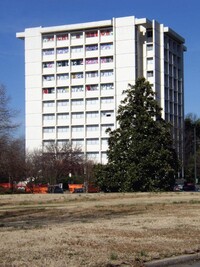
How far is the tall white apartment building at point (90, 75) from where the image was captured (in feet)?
366

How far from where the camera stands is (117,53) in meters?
112

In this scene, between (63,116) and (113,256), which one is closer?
(113,256)

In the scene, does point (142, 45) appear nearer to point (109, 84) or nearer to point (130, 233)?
point (109, 84)

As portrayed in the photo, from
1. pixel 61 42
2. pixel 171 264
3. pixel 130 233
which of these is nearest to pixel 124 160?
pixel 130 233

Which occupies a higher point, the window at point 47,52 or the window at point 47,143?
the window at point 47,52

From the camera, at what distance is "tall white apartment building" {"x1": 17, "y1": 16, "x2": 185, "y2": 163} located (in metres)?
112

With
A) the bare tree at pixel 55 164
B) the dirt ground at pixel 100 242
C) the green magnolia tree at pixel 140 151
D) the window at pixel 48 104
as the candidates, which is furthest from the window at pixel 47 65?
the dirt ground at pixel 100 242

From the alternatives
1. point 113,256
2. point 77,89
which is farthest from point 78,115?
point 113,256

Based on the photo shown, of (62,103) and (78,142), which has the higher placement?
(62,103)

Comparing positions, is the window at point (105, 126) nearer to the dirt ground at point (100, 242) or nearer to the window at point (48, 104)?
the window at point (48, 104)

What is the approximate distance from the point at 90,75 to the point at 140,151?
67.4m

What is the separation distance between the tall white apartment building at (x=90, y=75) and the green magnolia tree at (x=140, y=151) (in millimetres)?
59033

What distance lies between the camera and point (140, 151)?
48.2 m

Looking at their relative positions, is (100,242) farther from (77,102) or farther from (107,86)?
(77,102)
